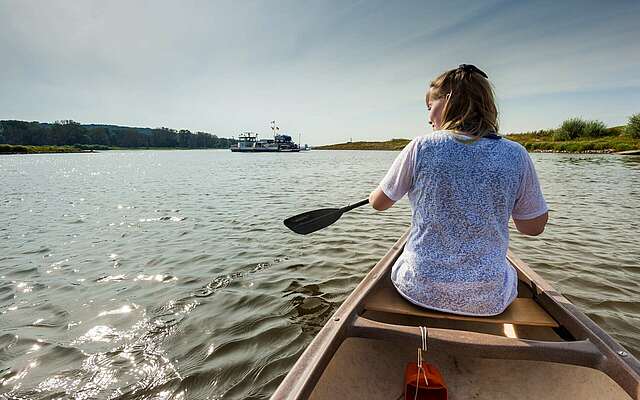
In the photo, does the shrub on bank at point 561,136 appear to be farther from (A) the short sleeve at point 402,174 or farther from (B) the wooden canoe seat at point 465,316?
(A) the short sleeve at point 402,174

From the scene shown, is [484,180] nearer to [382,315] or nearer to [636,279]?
[382,315]

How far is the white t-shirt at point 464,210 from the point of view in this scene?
1.95 m

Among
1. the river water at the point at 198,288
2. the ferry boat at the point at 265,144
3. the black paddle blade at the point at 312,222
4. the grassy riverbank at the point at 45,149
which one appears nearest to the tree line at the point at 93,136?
the grassy riverbank at the point at 45,149

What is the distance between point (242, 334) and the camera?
11.9ft

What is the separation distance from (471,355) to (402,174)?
111cm

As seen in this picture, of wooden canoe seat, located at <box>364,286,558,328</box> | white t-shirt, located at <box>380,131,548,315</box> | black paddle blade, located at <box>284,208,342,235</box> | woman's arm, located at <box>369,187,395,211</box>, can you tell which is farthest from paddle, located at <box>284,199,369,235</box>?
white t-shirt, located at <box>380,131,548,315</box>

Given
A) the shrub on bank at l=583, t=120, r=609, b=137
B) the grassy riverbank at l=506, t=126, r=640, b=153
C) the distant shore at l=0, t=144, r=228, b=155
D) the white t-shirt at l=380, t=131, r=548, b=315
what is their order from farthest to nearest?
1. the distant shore at l=0, t=144, r=228, b=155
2. the shrub on bank at l=583, t=120, r=609, b=137
3. the grassy riverbank at l=506, t=126, r=640, b=153
4. the white t-shirt at l=380, t=131, r=548, b=315

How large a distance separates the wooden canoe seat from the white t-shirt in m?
0.06

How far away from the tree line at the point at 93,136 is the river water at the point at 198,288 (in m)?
136

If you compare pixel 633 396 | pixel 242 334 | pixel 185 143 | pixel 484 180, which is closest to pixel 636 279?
pixel 633 396

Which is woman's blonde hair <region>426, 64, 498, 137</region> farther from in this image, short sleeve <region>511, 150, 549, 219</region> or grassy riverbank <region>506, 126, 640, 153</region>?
grassy riverbank <region>506, 126, 640, 153</region>

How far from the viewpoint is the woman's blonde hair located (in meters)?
2.09

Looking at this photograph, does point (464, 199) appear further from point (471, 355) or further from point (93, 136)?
point (93, 136)

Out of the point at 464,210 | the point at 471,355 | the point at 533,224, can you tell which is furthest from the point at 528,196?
the point at 471,355
